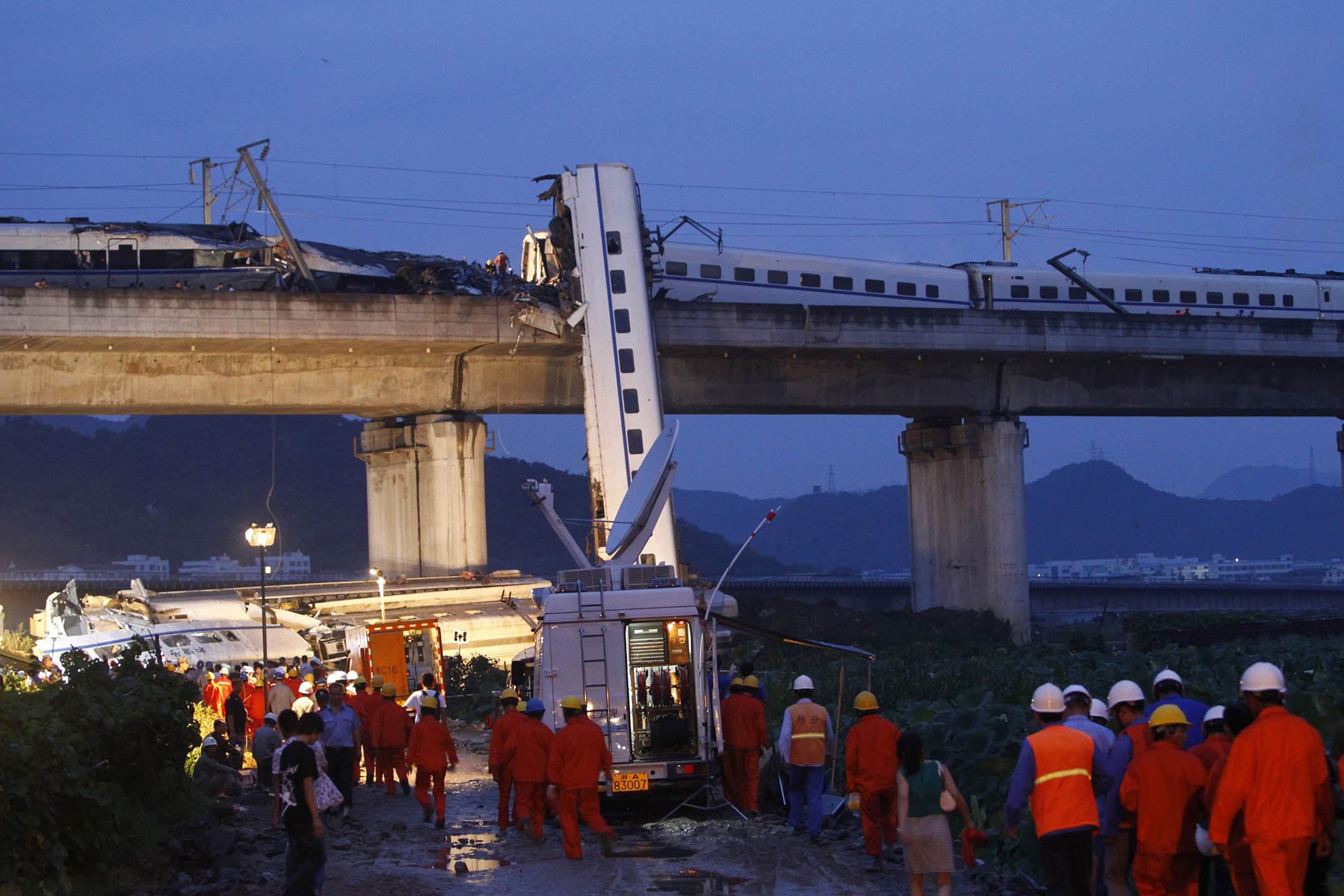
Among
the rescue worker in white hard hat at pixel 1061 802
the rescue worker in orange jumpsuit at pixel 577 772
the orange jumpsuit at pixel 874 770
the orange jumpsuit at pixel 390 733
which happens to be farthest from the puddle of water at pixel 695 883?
the orange jumpsuit at pixel 390 733

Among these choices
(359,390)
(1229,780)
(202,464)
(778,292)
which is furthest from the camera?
(202,464)

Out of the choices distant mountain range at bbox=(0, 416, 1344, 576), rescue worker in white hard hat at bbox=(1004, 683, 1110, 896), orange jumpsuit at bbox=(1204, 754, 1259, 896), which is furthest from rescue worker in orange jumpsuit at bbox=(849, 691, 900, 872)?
distant mountain range at bbox=(0, 416, 1344, 576)

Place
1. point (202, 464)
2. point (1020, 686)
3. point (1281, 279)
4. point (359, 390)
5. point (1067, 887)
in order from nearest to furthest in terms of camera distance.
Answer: point (1067, 887)
point (1020, 686)
point (359, 390)
point (1281, 279)
point (202, 464)

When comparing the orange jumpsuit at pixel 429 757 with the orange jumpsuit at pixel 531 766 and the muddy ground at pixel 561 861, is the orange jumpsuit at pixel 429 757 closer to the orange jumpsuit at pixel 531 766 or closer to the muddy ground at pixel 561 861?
the muddy ground at pixel 561 861

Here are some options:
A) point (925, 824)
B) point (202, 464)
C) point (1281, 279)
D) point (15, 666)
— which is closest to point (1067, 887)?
point (925, 824)

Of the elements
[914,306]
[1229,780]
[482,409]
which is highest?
[914,306]

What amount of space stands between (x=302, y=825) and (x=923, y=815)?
15.5 feet

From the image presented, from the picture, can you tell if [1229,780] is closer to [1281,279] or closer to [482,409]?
[482,409]

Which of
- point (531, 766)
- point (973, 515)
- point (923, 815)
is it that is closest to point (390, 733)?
point (531, 766)

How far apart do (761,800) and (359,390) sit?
23.3 m

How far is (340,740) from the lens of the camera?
55.8 feet

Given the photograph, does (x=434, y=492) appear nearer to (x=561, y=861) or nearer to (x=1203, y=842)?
(x=561, y=861)

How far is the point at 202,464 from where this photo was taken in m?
166

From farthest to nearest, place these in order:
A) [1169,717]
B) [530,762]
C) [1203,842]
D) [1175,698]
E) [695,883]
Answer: [530,762], [695,883], [1175,698], [1169,717], [1203,842]
